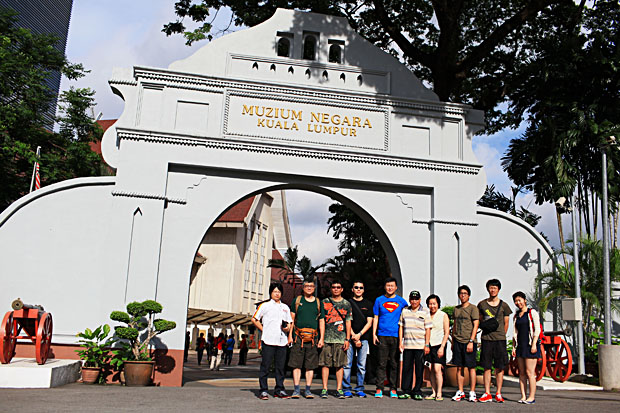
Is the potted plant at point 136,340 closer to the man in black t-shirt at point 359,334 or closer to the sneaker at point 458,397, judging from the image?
the man in black t-shirt at point 359,334

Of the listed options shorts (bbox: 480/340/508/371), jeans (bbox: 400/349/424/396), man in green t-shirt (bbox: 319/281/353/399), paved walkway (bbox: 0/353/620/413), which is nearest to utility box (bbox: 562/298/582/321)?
paved walkway (bbox: 0/353/620/413)

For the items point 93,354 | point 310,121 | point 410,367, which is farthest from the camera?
point 310,121

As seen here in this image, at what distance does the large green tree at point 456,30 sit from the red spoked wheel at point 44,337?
9.52 meters

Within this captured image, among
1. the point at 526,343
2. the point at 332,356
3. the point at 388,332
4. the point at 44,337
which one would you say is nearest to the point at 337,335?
the point at 332,356

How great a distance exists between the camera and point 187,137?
11.6 m

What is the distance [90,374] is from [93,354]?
A: 0.32 metres

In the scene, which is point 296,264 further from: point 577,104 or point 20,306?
point 20,306

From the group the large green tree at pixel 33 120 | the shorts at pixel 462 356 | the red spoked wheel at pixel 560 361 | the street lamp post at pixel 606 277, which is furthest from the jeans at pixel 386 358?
the large green tree at pixel 33 120

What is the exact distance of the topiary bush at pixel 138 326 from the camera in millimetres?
10016

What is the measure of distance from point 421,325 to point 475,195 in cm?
457

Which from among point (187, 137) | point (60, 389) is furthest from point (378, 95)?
point (60, 389)

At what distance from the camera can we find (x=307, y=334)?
866 cm

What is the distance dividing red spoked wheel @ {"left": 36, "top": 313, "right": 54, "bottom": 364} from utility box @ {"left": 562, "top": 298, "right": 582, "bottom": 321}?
9.87m

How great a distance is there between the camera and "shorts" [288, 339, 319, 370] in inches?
339
